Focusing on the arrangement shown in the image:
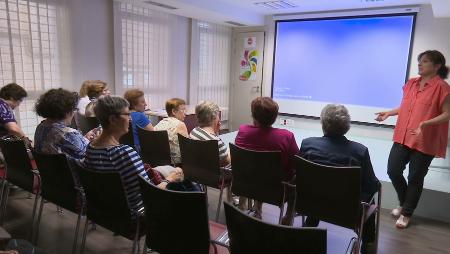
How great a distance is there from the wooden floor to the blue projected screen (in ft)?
10.2

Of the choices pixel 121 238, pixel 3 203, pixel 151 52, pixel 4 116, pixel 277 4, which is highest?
pixel 277 4

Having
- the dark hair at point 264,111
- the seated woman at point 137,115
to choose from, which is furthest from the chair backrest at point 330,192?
the seated woman at point 137,115

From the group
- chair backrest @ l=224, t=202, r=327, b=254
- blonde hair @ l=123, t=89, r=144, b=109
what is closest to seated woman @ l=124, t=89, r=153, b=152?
blonde hair @ l=123, t=89, r=144, b=109

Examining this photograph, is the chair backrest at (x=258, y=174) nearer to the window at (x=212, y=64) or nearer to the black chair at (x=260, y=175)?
the black chair at (x=260, y=175)

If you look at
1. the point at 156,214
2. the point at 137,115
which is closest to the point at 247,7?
the point at 137,115

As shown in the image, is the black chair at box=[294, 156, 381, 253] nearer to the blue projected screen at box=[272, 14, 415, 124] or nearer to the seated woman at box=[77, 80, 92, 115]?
the seated woman at box=[77, 80, 92, 115]

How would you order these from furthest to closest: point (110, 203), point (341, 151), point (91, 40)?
point (91, 40) → point (341, 151) → point (110, 203)

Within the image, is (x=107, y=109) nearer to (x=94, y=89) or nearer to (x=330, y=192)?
(x=330, y=192)

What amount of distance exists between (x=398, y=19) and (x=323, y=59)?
134cm

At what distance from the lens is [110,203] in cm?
163

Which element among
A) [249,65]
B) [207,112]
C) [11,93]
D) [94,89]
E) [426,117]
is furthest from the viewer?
[249,65]

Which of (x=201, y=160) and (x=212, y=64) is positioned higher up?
(x=212, y=64)

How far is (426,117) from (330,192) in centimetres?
144

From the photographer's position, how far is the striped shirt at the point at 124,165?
1.64 metres
